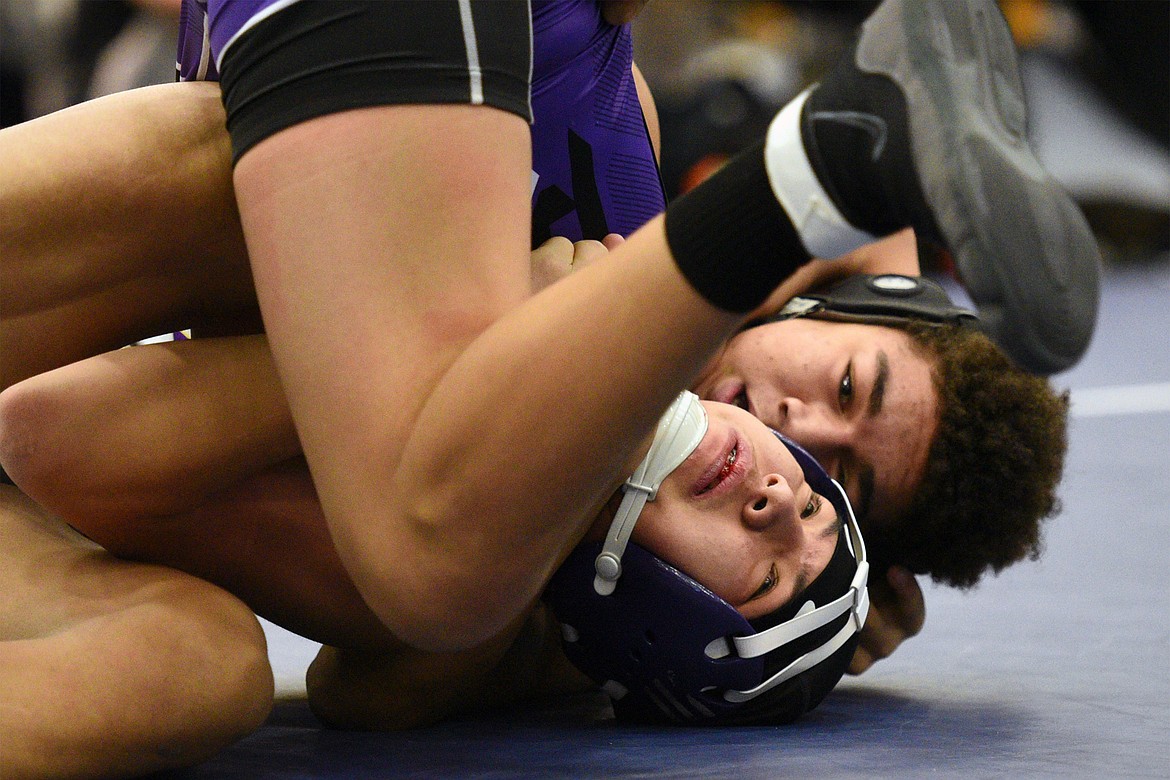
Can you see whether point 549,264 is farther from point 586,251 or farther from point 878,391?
point 878,391

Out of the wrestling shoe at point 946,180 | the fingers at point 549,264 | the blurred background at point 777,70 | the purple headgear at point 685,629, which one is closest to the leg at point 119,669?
the purple headgear at point 685,629

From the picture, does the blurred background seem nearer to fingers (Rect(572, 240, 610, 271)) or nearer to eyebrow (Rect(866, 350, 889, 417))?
eyebrow (Rect(866, 350, 889, 417))

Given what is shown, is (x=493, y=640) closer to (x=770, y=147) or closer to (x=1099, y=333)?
(x=770, y=147)

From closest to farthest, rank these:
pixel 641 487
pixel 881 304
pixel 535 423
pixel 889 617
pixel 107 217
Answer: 1. pixel 535 423
2. pixel 107 217
3. pixel 641 487
4. pixel 889 617
5. pixel 881 304

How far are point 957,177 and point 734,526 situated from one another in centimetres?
66

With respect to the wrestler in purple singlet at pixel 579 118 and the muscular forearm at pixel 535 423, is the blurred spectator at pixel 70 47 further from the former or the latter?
the muscular forearm at pixel 535 423

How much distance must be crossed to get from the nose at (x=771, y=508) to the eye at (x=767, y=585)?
0.06m

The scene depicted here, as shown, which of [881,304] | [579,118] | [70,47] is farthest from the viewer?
[70,47]

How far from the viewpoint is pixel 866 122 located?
117cm

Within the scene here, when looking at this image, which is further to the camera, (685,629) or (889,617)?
(889,617)

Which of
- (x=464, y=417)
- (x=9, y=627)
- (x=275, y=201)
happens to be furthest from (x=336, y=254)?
(x=9, y=627)

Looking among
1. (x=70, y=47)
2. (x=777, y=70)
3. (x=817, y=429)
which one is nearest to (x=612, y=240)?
(x=817, y=429)

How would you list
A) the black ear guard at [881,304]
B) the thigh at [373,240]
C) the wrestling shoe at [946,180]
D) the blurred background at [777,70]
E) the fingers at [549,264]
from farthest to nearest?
the blurred background at [777,70]
the black ear guard at [881,304]
the fingers at [549,264]
the thigh at [373,240]
the wrestling shoe at [946,180]

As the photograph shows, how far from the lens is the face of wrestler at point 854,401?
6.95ft
